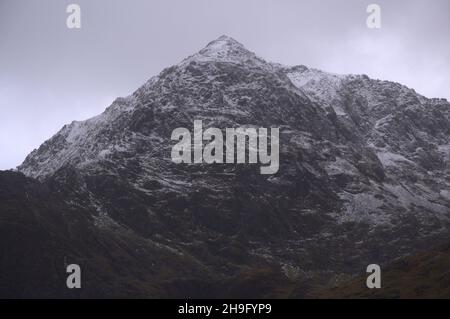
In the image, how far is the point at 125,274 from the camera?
17762 centimetres

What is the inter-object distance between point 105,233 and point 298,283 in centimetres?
5270

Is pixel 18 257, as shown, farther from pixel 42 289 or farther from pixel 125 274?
pixel 125 274

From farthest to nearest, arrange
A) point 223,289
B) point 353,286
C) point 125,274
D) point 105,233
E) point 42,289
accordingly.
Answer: point 105,233 → point 125,274 → point 223,289 → point 42,289 → point 353,286

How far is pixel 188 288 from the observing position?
170 metres
